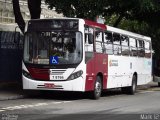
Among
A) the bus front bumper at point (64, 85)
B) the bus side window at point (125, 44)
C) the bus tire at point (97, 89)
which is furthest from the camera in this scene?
the bus side window at point (125, 44)

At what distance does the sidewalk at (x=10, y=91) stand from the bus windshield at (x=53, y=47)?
56.3 inches

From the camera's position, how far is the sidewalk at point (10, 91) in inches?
762

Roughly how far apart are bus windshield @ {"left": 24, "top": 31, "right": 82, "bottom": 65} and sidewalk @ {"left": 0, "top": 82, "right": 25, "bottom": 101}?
4.69ft

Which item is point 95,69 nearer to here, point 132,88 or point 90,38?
point 90,38

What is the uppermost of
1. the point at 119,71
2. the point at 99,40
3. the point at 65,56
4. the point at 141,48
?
the point at 99,40

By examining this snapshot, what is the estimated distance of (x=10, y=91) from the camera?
21438 millimetres

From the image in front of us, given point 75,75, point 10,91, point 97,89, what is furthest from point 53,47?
point 10,91

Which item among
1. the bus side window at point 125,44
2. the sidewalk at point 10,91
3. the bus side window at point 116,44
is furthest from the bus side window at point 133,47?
the sidewalk at point 10,91

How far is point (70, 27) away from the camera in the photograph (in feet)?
63.5

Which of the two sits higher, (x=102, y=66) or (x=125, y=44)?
(x=125, y=44)

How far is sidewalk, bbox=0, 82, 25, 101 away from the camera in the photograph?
19355mm

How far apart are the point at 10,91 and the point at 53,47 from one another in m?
3.33

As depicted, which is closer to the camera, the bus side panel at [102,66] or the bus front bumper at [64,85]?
the bus front bumper at [64,85]

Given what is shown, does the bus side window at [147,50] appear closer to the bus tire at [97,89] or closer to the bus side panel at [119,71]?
the bus side panel at [119,71]
